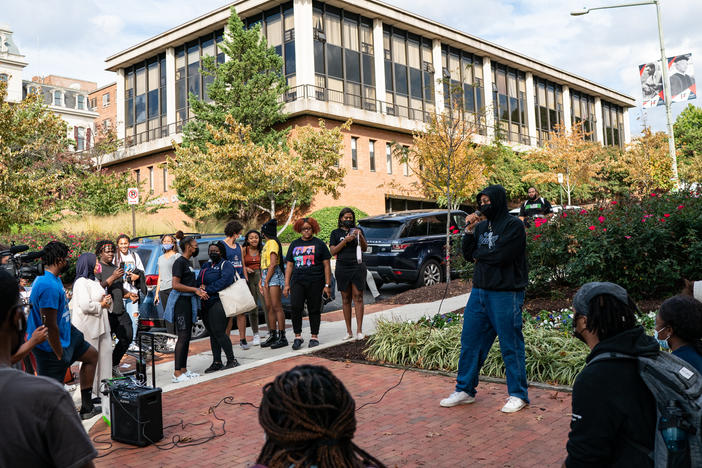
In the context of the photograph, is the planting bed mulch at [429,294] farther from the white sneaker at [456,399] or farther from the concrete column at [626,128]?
Answer: the concrete column at [626,128]

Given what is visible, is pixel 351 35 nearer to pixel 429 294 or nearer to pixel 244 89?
pixel 244 89

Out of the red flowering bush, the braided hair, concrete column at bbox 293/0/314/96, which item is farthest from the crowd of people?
concrete column at bbox 293/0/314/96

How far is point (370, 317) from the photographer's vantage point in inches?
443

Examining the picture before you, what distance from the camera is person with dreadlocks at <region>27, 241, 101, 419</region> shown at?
16.4 ft

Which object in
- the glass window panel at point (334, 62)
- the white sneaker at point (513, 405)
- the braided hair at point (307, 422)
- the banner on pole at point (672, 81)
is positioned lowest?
the white sneaker at point (513, 405)

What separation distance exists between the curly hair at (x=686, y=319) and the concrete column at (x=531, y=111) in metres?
44.3

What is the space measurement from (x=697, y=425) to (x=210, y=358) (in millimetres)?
7196

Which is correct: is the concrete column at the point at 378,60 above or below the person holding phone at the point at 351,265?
above

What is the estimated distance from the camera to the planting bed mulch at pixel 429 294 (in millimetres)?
12456

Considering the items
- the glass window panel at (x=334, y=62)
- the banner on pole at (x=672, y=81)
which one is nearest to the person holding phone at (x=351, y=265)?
the banner on pole at (x=672, y=81)

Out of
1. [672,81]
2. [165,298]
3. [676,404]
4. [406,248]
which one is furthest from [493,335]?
[672,81]

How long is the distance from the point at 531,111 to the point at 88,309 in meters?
43.6

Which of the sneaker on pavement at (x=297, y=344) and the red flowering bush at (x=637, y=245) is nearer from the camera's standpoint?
the sneaker on pavement at (x=297, y=344)

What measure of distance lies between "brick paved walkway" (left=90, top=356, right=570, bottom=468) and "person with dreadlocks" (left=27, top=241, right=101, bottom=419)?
2.49 feet
